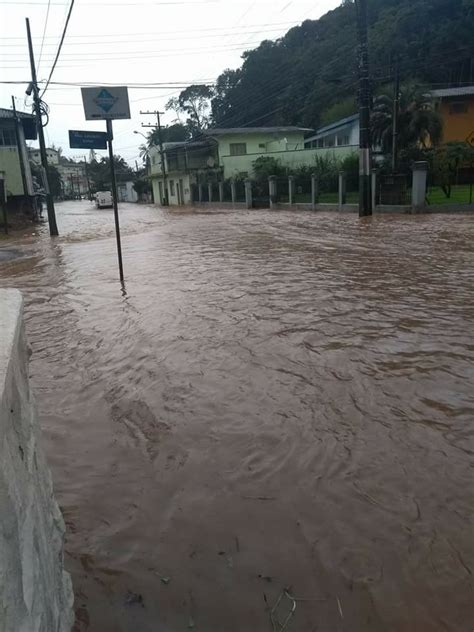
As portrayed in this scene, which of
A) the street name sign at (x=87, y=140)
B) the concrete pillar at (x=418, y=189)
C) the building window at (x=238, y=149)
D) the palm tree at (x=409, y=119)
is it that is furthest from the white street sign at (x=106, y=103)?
the building window at (x=238, y=149)

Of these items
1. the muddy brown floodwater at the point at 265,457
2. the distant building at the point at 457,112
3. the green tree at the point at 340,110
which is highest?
the green tree at the point at 340,110

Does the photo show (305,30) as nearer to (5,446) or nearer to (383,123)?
(383,123)

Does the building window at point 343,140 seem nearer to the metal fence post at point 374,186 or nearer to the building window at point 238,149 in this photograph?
the building window at point 238,149

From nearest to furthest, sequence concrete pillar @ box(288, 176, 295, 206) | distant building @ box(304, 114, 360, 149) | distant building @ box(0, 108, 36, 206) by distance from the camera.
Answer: distant building @ box(0, 108, 36, 206) < concrete pillar @ box(288, 176, 295, 206) < distant building @ box(304, 114, 360, 149)

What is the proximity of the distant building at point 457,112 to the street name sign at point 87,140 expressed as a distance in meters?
33.4

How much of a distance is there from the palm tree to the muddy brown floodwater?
23.8 m

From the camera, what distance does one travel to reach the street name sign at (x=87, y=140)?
7438 millimetres

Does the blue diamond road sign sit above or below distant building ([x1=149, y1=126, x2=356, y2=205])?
below

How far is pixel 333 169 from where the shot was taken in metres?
29.7

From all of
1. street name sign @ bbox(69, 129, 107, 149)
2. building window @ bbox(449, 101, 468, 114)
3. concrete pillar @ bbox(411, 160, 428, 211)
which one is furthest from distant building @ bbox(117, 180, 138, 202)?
street name sign @ bbox(69, 129, 107, 149)

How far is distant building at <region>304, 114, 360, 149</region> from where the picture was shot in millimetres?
38103

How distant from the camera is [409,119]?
28344 millimetres

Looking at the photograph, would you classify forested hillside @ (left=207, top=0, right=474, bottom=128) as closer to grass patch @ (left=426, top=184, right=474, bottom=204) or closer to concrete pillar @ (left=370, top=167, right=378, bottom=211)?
grass patch @ (left=426, top=184, right=474, bottom=204)

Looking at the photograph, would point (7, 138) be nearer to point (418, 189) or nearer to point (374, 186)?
point (374, 186)
